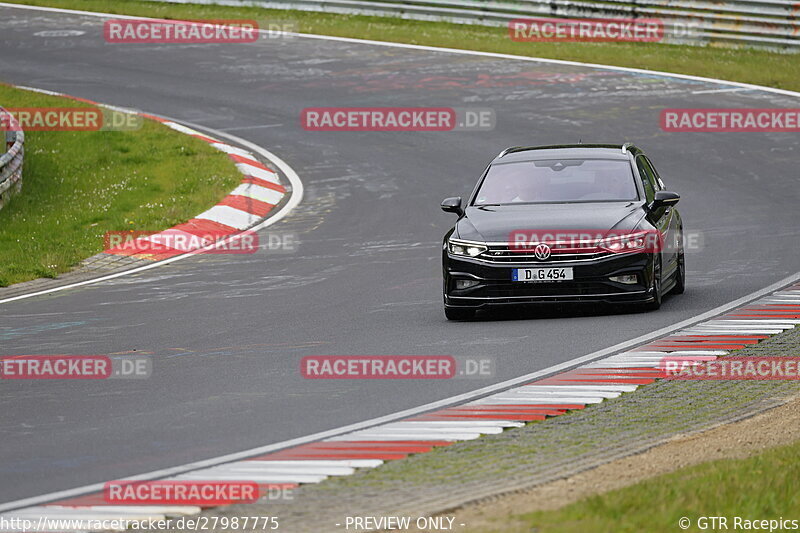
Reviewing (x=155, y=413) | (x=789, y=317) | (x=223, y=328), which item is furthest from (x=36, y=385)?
(x=789, y=317)

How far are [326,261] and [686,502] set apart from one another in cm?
1011

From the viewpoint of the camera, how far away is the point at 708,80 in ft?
88.5

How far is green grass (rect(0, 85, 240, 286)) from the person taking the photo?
17672mm

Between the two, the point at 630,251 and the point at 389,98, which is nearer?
the point at 630,251

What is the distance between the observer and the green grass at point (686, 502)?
20.6 feet

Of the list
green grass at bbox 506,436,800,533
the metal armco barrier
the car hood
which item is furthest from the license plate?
the metal armco barrier

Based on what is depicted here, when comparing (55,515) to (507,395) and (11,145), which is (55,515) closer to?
(507,395)

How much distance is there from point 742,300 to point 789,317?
918 mm

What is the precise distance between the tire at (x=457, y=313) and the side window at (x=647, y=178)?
2.15m

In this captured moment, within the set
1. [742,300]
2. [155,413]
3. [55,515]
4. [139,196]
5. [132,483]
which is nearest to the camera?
[55,515]

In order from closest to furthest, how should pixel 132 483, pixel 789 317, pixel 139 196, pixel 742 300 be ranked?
pixel 132 483 < pixel 789 317 < pixel 742 300 < pixel 139 196

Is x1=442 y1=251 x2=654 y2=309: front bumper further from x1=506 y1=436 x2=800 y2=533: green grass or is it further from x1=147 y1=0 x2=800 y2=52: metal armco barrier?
x1=147 y1=0 x2=800 y2=52: metal armco barrier

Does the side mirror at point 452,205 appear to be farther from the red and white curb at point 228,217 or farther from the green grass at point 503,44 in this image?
the green grass at point 503,44

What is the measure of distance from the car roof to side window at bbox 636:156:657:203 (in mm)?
123
